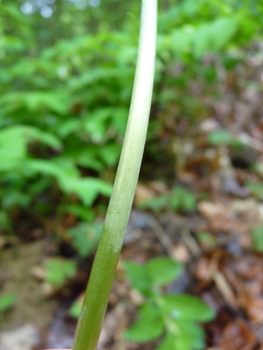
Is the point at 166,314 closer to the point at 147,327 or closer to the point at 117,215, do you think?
the point at 147,327

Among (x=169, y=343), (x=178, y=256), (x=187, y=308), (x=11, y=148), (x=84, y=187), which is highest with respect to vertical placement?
(x=11, y=148)

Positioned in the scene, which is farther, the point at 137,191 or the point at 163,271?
the point at 137,191

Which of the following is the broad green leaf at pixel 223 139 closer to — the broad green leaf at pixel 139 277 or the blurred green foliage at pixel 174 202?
the blurred green foliage at pixel 174 202

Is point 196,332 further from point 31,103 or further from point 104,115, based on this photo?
point 31,103

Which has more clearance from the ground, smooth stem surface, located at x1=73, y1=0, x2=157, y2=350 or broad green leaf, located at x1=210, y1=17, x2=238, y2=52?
broad green leaf, located at x1=210, y1=17, x2=238, y2=52

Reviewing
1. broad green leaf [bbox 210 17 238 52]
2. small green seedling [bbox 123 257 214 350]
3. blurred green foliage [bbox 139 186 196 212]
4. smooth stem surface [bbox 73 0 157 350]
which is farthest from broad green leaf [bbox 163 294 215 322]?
broad green leaf [bbox 210 17 238 52]

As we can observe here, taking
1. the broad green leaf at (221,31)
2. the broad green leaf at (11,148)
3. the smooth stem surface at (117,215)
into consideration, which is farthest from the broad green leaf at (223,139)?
the smooth stem surface at (117,215)

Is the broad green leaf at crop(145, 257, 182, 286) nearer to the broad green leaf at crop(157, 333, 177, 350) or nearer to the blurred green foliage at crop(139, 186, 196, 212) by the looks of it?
the broad green leaf at crop(157, 333, 177, 350)

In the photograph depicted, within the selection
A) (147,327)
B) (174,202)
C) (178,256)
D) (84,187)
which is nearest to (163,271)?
(147,327)
